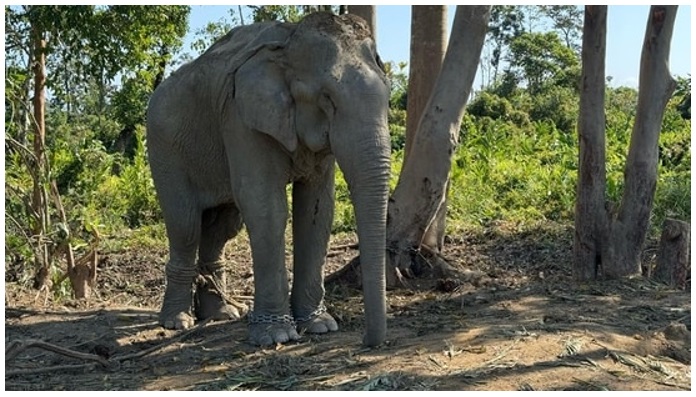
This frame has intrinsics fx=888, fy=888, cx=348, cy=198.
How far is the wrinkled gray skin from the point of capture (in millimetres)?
5047

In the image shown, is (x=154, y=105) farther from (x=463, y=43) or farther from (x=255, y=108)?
(x=463, y=43)

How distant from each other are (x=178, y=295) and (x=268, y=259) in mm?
1186

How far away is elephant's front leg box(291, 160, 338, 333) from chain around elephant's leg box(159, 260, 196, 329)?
966 millimetres

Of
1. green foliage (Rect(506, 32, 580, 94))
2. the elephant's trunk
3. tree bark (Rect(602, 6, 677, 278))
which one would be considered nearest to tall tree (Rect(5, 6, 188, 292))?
the elephant's trunk

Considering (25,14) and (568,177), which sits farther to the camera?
(568,177)

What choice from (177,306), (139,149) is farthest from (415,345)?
(139,149)

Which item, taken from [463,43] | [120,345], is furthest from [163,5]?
[120,345]

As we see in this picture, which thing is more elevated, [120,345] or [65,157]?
[65,157]

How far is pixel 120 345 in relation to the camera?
5973 mm

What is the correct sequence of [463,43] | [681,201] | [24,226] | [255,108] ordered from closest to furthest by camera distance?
[255,108]
[463,43]
[24,226]
[681,201]

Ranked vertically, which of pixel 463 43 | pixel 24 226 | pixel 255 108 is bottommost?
pixel 24 226

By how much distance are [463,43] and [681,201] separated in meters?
6.28

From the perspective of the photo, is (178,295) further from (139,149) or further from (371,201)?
(139,149)

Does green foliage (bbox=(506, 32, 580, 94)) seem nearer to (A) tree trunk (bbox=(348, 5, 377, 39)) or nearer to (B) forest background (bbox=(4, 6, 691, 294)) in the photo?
(B) forest background (bbox=(4, 6, 691, 294))
